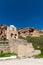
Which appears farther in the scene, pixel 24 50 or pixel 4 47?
pixel 4 47

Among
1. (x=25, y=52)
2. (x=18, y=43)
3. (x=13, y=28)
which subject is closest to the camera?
(x=25, y=52)

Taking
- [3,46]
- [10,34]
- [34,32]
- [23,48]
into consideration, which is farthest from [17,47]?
[34,32]

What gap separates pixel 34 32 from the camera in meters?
68.2

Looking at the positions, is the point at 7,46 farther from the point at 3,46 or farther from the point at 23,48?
the point at 23,48

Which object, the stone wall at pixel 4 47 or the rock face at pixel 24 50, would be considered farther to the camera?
the stone wall at pixel 4 47

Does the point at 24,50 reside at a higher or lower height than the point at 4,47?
lower

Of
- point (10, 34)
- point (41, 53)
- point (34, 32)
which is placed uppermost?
point (34, 32)

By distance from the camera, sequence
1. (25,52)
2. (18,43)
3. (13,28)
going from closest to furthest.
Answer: (25,52) → (18,43) → (13,28)

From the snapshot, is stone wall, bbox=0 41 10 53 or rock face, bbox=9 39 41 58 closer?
rock face, bbox=9 39 41 58

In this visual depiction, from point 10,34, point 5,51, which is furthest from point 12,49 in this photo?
point 10,34

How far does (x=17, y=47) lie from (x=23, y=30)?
46199 millimetres

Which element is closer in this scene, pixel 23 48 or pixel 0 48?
pixel 23 48

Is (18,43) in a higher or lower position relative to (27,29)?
lower

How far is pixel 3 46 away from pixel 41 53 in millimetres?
5908
